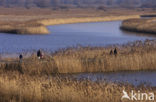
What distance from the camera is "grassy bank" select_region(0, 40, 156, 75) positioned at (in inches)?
664

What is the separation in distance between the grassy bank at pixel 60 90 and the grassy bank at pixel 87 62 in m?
4.80

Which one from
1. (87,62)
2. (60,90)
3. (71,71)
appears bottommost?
(71,71)

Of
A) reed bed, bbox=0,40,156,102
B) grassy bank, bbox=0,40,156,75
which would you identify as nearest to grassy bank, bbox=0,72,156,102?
reed bed, bbox=0,40,156,102

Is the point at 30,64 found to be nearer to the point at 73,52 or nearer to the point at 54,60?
the point at 54,60

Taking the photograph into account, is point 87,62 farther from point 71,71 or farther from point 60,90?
point 60,90

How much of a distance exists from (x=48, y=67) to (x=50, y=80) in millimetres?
5473

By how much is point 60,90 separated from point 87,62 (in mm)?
6835

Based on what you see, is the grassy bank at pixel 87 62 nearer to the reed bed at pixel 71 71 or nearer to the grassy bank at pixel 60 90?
the reed bed at pixel 71 71

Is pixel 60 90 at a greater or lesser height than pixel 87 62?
greater

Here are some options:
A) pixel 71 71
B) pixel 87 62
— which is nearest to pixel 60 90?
pixel 71 71

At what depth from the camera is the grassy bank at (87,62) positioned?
16.9m

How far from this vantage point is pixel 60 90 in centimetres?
1101

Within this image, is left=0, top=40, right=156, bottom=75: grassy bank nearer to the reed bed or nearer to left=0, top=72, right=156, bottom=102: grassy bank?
the reed bed

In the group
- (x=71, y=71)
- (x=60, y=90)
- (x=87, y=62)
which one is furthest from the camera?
(x=87, y=62)
